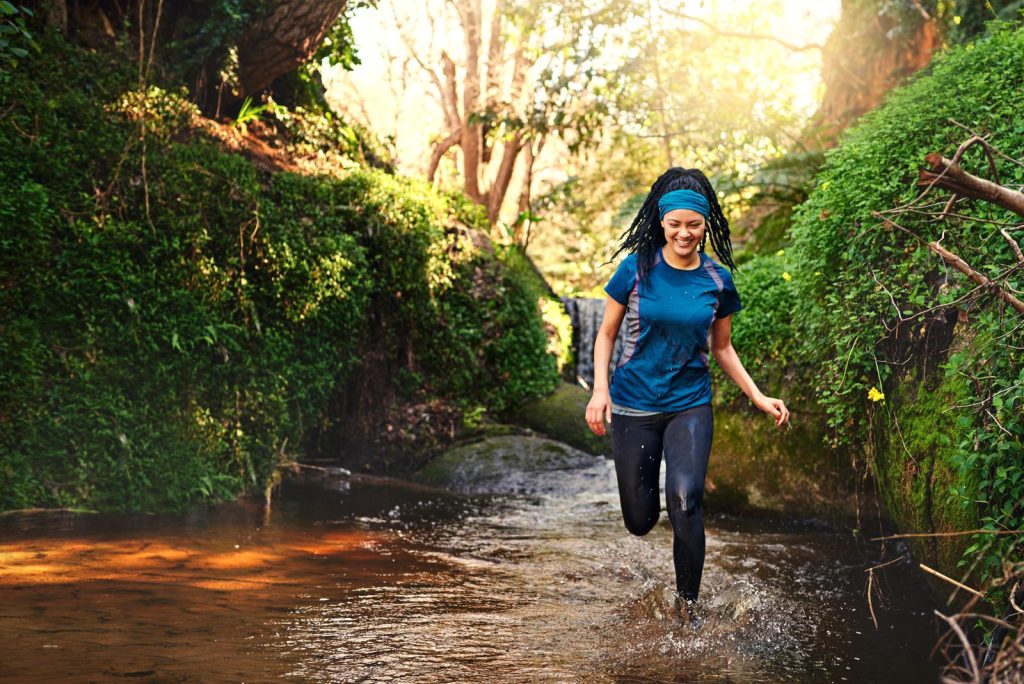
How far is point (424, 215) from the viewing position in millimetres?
11383

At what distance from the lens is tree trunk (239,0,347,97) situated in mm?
10875

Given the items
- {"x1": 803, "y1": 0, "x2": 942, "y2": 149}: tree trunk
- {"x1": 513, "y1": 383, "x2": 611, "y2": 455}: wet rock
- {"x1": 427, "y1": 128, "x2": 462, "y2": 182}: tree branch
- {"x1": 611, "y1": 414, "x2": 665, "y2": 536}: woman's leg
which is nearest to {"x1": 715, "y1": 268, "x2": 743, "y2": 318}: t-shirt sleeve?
{"x1": 611, "y1": 414, "x2": 665, "y2": 536}: woman's leg

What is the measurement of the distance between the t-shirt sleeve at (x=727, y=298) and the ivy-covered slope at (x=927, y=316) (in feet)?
2.55

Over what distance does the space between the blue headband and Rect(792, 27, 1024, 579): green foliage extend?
0.92 metres

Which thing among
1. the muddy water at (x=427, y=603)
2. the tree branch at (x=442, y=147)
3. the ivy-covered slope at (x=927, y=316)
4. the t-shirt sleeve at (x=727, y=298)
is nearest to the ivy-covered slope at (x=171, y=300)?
the muddy water at (x=427, y=603)

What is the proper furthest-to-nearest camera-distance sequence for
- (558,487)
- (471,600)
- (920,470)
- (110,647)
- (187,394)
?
(558,487) < (187,394) < (471,600) < (920,470) < (110,647)

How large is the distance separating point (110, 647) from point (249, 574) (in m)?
1.71

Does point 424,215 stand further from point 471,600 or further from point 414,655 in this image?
point 414,655

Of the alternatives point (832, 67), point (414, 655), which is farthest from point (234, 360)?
point (832, 67)

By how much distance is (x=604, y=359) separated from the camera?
16.8 ft

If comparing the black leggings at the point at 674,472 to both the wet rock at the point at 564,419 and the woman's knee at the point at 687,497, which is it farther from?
the wet rock at the point at 564,419

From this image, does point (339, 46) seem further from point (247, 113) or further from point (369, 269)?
point (369, 269)

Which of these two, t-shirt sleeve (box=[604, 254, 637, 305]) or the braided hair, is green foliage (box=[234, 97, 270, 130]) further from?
A: t-shirt sleeve (box=[604, 254, 637, 305])

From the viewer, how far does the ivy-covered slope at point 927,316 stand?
4016 millimetres
